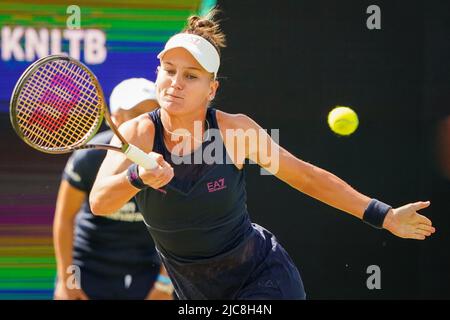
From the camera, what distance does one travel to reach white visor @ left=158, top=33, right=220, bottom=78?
125 inches

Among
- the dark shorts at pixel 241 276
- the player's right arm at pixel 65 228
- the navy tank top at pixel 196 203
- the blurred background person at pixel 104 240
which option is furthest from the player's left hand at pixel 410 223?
the player's right arm at pixel 65 228

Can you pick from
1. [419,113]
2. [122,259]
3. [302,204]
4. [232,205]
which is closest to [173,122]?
[232,205]

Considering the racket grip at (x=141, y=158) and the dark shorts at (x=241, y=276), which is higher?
the racket grip at (x=141, y=158)

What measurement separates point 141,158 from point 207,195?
1.48 ft

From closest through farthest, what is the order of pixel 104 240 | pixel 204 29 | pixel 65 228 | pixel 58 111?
1. pixel 204 29
2. pixel 58 111
3. pixel 65 228
4. pixel 104 240

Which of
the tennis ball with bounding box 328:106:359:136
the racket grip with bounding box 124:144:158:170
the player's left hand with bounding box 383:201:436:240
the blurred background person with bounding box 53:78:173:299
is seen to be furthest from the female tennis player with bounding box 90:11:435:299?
the tennis ball with bounding box 328:106:359:136

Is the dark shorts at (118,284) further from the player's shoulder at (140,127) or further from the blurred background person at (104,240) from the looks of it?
the player's shoulder at (140,127)

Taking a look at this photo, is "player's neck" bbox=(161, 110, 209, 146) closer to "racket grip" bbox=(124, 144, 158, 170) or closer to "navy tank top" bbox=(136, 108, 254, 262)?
"navy tank top" bbox=(136, 108, 254, 262)

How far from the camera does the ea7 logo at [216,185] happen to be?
3123mm

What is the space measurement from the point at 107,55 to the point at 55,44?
0.84 ft

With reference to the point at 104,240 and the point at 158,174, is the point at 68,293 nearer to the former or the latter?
the point at 104,240

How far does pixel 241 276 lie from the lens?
10.6 ft

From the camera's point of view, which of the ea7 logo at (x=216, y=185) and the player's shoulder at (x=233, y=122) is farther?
the player's shoulder at (x=233, y=122)
